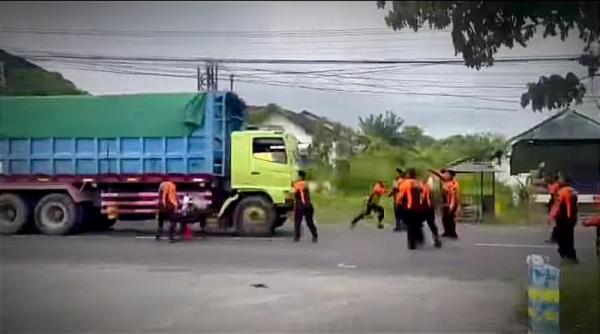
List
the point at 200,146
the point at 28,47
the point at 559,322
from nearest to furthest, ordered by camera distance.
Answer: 1. the point at 559,322
2. the point at 28,47
3. the point at 200,146

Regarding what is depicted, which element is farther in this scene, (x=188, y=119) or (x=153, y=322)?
(x=188, y=119)

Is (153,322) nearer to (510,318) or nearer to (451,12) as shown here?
(510,318)

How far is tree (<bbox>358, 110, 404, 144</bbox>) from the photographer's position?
15.9 feet

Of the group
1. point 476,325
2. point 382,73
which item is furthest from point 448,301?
point 382,73

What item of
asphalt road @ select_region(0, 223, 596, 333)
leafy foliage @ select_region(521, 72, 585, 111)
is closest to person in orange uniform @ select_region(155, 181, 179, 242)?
→ asphalt road @ select_region(0, 223, 596, 333)

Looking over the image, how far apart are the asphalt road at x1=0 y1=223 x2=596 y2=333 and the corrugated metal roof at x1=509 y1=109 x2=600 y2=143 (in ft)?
1.92

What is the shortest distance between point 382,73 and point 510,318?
1672 millimetres

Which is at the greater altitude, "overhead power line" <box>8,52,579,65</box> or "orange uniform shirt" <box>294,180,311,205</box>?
"overhead power line" <box>8,52,579,65</box>

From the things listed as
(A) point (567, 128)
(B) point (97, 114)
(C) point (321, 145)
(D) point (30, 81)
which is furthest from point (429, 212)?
(D) point (30, 81)

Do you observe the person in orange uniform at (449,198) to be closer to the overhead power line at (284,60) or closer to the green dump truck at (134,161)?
the overhead power line at (284,60)

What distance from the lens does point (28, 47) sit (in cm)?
→ 517

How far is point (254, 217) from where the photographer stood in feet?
19.2

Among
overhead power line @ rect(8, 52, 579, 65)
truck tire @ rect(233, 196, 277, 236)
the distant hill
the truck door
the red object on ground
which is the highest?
overhead power line @ rect(8, 52, 579, 65)

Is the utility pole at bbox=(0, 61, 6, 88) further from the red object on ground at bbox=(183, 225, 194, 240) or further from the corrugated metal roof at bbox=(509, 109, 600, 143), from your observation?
the corrugated metal roof at bbox=(509, 109, 600, 143)
